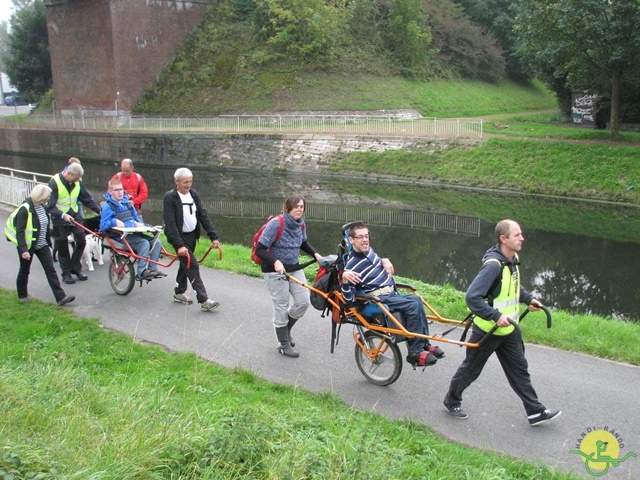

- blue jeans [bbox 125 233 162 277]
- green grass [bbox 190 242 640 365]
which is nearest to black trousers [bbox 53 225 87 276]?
blue jeans [bbox 125 233 162 277]

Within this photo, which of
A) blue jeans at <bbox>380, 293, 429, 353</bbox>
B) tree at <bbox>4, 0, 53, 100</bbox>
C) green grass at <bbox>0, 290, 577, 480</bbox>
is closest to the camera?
green grass at <bbox>0, 290, 577, 480</bbox>

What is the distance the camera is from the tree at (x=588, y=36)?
24.0m

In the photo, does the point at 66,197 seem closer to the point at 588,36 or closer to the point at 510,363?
the point at 510,363

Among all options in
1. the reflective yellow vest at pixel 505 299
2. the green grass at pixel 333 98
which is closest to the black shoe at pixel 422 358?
the reflective yellow vest at pixel 505 299

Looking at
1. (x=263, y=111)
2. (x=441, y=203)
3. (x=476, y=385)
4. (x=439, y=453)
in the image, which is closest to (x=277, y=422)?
(x=439, y=453)

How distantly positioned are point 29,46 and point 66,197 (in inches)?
2201

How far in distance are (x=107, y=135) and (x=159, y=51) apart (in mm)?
11091

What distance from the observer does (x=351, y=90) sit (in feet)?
144

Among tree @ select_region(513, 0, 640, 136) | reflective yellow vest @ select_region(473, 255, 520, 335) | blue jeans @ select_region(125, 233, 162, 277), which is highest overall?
tree @ select_region(513, 0, 640, 136)

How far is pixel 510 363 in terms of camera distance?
5.92m

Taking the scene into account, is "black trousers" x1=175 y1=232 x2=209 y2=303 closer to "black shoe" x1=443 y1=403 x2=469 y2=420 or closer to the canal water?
"black shoe" x1=443 y1=403 x2=469 y2=420

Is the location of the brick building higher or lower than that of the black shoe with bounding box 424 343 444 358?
higher

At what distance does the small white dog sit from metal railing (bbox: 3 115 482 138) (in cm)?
2224

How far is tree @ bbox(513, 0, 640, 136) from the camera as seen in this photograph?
78.6 ft
